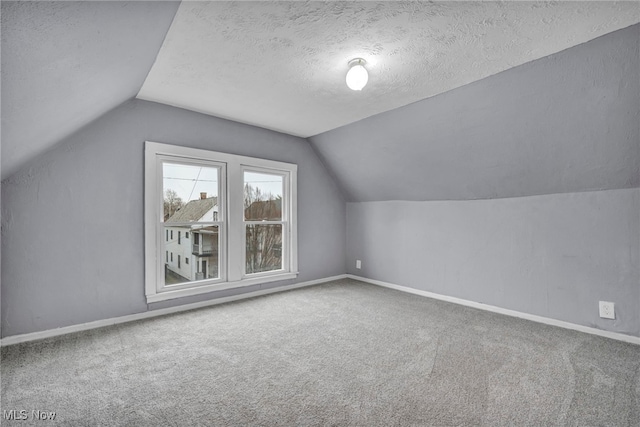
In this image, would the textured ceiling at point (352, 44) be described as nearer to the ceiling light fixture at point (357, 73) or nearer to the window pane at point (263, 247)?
the ceiling light fixture at point (357, 73)

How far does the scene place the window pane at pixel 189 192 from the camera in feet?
11.3

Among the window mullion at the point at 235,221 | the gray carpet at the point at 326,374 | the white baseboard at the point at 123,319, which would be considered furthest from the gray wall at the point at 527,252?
the window mullion at the point at 235,221

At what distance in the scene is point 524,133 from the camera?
2.84 meters

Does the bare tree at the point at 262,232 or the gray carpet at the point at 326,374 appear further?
the bare tree at the point at 262,232

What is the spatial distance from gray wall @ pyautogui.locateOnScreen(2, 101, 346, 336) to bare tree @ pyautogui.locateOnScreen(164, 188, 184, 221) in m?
0.27

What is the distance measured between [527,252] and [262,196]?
10.8ft

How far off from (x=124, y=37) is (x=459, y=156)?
3.21 m

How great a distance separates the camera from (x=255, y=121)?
387 centimetres

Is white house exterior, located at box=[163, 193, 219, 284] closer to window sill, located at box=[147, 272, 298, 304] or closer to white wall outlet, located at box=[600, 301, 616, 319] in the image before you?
window sill, located at box=[147, 272, 298, 304]

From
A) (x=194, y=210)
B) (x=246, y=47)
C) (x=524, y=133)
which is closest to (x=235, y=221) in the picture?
(x=194, y=210)

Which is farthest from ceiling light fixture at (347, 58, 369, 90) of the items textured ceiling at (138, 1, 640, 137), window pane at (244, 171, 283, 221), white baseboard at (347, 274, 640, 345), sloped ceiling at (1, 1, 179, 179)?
white baseboard at (347, 274, 640, 345)

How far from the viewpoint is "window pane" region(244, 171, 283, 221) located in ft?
13.5

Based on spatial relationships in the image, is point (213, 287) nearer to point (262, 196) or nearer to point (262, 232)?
point (262, 232)

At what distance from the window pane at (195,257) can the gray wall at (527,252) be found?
2.46 meters
